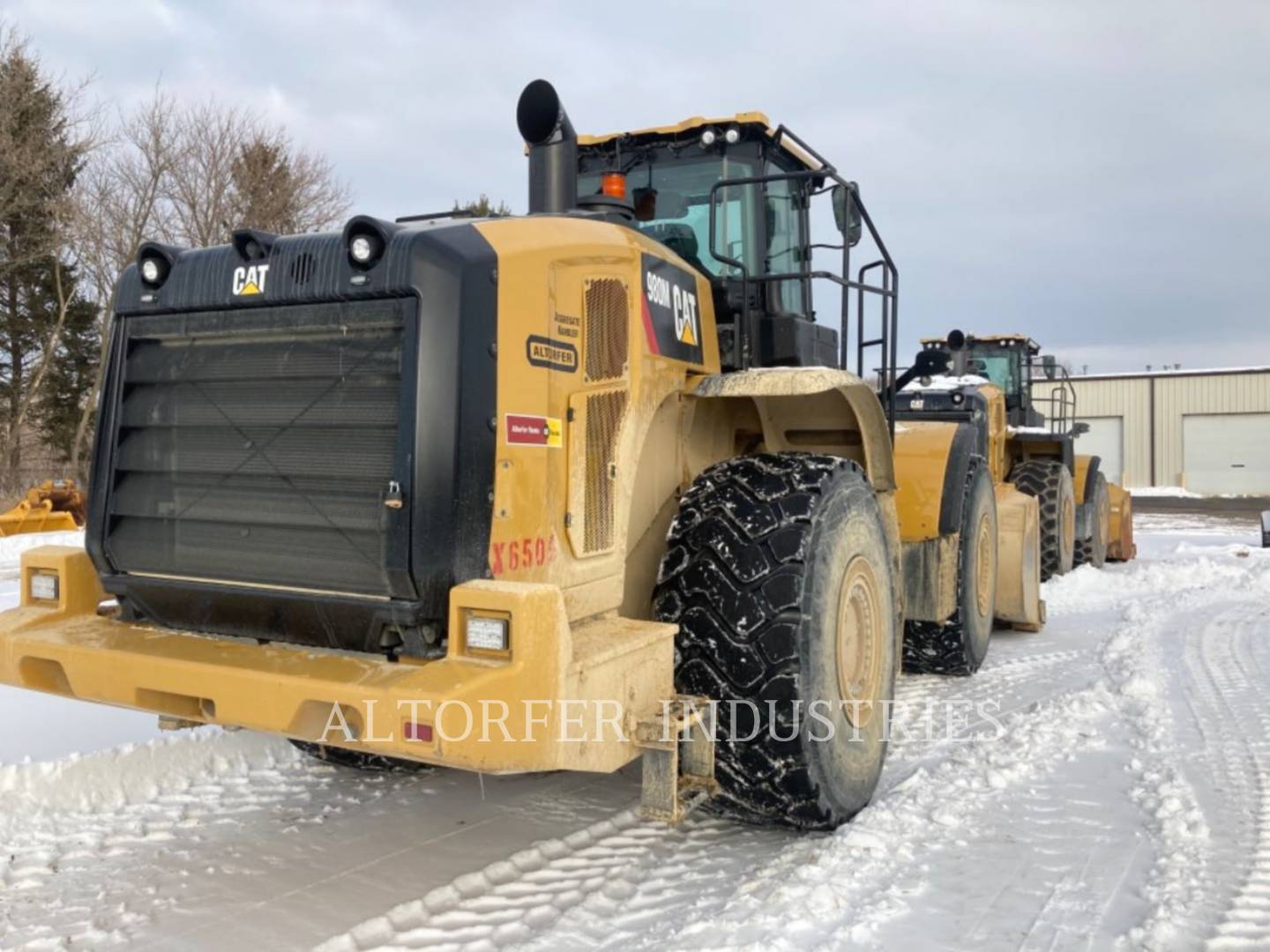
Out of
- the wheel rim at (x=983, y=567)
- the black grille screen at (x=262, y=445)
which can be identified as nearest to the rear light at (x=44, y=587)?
the black grille screen at (x=262, y=445)

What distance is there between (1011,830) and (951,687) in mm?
2506

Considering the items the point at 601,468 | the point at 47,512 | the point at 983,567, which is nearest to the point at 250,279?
the point at 601,468

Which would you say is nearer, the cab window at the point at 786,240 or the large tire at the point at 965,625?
the cab window at the point at 786,240

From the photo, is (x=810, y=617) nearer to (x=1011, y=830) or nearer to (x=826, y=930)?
(x=826, y=930)

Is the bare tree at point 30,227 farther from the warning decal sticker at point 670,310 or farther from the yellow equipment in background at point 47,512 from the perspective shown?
the warning decal sticker at point 670,310

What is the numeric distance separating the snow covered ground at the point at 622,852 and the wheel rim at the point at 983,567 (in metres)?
1.46

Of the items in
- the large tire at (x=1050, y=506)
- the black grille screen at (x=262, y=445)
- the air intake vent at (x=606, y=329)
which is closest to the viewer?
the black grille screen at (x=262, y=445)

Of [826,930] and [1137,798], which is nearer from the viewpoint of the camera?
[826,930]

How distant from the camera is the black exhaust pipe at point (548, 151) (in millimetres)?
4188

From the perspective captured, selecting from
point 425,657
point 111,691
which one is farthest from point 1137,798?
point 111,691

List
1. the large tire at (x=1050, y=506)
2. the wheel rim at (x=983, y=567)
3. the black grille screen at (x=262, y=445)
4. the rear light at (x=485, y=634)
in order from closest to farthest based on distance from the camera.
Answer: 1. the rear light at (x=485, y=634)
2. the black grille screen at (x=262, y=445)
3. the wheel rim at (x=983, y=567)
4. the large tire at (x=1050, y=506)

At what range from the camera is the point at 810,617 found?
363cm

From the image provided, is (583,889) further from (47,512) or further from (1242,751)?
(47,512)

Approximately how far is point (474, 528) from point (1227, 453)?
44.0m
